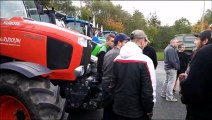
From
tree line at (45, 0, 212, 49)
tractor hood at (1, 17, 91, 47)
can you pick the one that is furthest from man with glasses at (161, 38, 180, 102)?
tree line at (45, 0, 212, 49)

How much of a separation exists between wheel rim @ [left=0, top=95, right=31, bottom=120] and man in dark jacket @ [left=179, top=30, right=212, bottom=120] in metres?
2.18

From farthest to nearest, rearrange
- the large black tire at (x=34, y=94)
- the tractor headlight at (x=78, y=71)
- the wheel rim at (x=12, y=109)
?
1. the tractor headlight at (x=78, y=71)
2. the wheel rim at (x=12, y=109)
3. the large black tire at (x=34, y=94)

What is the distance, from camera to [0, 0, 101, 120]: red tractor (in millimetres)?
4273

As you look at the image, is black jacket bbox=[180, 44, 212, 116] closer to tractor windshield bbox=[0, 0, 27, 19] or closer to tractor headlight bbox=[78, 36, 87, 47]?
tractor headlight bbox=[78, 36, 87, 47]

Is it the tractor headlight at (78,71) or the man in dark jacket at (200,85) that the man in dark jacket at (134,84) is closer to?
the man in dark jacket at (200,85)

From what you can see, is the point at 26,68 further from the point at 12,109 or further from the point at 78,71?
the point at 78,71

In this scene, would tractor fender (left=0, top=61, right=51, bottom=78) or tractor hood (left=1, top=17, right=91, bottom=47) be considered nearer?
tractor fender (left=0, top=61, right=51, bottom=78)

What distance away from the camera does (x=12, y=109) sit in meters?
4.62

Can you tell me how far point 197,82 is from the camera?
353 cm

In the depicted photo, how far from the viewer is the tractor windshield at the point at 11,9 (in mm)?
5098

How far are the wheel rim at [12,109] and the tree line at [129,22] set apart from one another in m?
33.0

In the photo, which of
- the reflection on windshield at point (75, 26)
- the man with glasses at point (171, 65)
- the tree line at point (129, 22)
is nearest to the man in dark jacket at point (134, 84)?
the man with glasses at point (171, 65)

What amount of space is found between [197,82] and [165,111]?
4447mm

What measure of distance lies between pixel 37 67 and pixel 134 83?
4.67ft
